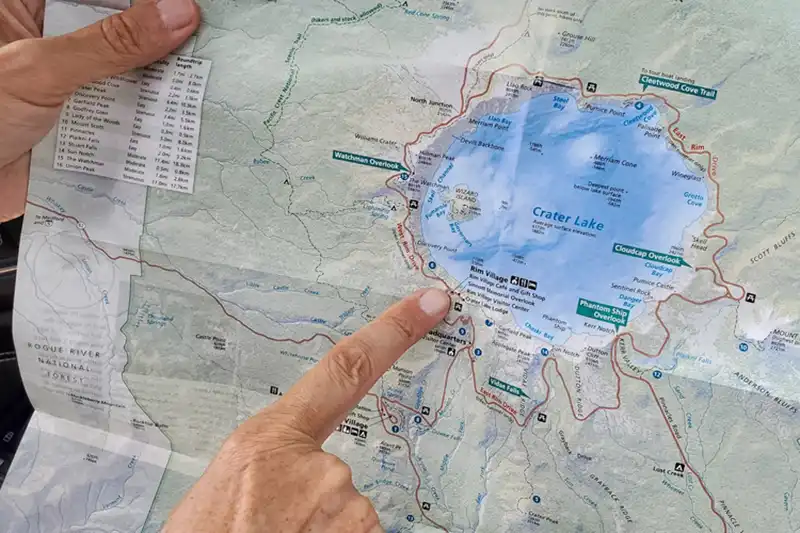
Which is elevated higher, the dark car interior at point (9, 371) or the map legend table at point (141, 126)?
the map legend table at point (141, 126)

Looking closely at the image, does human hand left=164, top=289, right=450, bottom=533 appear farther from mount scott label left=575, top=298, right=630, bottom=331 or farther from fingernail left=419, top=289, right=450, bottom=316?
mount scott label left=575, top=298, right=630, bottom=331

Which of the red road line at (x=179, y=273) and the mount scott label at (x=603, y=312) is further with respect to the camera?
the red road line at (x=179, y=273)

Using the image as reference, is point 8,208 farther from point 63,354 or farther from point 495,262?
point 495,262

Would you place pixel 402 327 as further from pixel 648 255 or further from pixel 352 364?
pixel 648 255

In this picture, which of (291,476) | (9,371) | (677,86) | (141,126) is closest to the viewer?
(291,476)

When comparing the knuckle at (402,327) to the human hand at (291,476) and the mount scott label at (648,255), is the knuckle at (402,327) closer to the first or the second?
the human hand at (291,476)

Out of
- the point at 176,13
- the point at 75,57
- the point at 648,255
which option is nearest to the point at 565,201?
the point at 648,255

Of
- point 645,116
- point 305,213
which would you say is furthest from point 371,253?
point 645,116

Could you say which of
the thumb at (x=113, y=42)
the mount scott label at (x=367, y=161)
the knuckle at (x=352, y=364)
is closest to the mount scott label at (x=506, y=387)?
the knuckle at (x=352, y=364)
